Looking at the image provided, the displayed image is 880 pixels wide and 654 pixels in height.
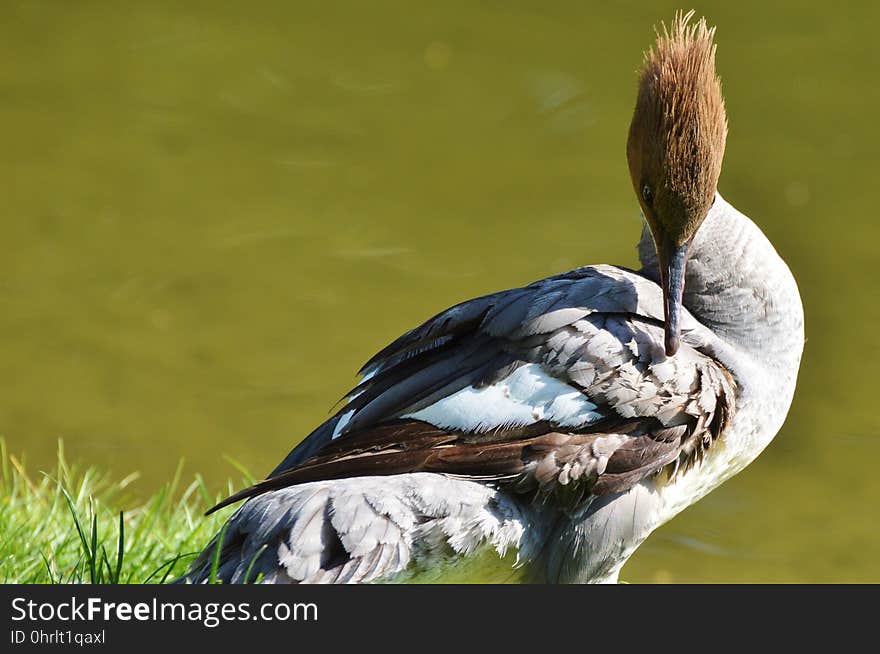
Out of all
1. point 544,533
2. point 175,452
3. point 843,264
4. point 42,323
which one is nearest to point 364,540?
point 544,533

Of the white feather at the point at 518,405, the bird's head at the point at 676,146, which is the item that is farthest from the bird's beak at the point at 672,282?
the white feather at the point at 518,405

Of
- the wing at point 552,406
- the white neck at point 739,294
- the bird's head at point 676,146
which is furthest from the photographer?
the white neck at point 739,294

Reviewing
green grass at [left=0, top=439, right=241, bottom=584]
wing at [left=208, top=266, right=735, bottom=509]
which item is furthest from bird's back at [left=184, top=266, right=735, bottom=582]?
green grass at [left=0, top=439, right=241, bottom=584]

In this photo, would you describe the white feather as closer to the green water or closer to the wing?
the wing

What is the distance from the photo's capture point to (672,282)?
11.9ft

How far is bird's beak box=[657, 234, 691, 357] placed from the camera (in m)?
3.54

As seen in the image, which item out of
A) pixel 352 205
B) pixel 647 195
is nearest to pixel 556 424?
pixel 647 195

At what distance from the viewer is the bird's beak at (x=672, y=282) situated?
11.6 feet

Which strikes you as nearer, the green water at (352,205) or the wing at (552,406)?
the wing at (552,406)

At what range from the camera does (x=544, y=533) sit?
3.60 m

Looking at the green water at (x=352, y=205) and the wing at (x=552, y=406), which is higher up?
the green water at (x=352, y=205)

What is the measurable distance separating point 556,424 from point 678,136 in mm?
829

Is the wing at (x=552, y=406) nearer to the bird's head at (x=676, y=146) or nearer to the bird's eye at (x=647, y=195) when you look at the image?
the bird's head at (x=676, y=146)

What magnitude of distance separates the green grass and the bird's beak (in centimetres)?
139
